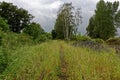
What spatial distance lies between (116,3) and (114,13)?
120 inches

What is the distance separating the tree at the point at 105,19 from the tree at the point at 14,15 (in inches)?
876

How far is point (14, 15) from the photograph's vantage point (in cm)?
4553

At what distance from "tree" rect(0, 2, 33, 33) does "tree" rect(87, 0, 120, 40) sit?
876 inches

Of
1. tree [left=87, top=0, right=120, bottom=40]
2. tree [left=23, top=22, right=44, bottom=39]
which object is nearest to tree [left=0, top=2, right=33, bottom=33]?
tree [left=23, top=22, right=44, bottom=39]

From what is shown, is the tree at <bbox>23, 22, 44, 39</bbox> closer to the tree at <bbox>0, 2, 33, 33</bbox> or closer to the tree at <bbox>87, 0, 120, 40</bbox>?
the tree at <bbox>0, 2, 33, 33</bbox>

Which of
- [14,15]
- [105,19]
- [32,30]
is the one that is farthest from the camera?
[105,19]

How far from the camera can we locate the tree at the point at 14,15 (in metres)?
45.0

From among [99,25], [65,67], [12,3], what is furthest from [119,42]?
[65,67]

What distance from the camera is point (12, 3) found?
45.8 m

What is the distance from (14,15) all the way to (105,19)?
83.7 feet

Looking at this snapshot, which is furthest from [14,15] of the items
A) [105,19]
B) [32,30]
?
[105,19]

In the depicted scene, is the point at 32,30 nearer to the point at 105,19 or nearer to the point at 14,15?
the point at 14,15

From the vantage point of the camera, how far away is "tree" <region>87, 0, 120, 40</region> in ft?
209

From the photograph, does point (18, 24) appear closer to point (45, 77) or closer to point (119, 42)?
point (119, 42)
